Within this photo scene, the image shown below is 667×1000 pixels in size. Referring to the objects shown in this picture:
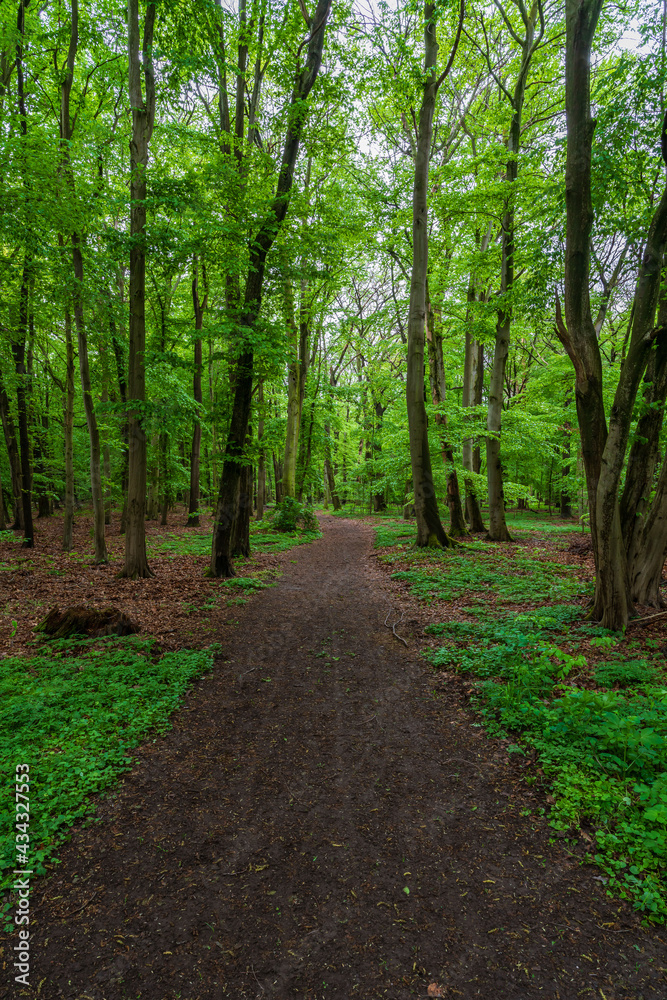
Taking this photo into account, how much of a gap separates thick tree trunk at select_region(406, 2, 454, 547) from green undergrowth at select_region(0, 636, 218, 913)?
7.92 metres

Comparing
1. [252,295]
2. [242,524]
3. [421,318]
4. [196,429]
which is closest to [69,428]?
[196,429]

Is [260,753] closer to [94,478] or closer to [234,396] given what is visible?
[234,396]

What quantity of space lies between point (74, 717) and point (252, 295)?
8.55 metres

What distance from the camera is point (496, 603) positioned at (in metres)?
7.19

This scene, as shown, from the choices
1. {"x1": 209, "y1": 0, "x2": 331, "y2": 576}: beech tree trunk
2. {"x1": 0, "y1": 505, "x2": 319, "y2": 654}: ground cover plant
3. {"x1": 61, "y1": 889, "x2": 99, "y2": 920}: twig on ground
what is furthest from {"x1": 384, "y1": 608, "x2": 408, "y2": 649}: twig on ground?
{"x1": 61, "y1": 889, "x2": 99, "y2": 920}: twig on ground

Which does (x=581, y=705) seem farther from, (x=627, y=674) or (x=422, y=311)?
(x=422, y=311)

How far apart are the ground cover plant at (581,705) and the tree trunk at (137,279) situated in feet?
21.9

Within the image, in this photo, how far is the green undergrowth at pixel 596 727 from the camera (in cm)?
257

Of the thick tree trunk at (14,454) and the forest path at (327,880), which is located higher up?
the thick tree trunk at (14,454)

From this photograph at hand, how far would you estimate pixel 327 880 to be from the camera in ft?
8.42

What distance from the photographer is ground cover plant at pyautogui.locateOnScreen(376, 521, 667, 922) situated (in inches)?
104

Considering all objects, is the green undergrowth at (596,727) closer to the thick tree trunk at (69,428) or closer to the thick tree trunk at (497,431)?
the thick tree trunk at (497,431)

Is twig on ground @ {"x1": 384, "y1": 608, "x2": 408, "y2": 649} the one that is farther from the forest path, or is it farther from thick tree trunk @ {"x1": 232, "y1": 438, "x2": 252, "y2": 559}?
thick tree trunk @ {"x1": 232, "y1": 438, "x2": 252, "y2": 559}

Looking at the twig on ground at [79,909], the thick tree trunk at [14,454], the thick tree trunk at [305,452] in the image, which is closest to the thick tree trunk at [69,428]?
the thick tree trunk at [14,454]
